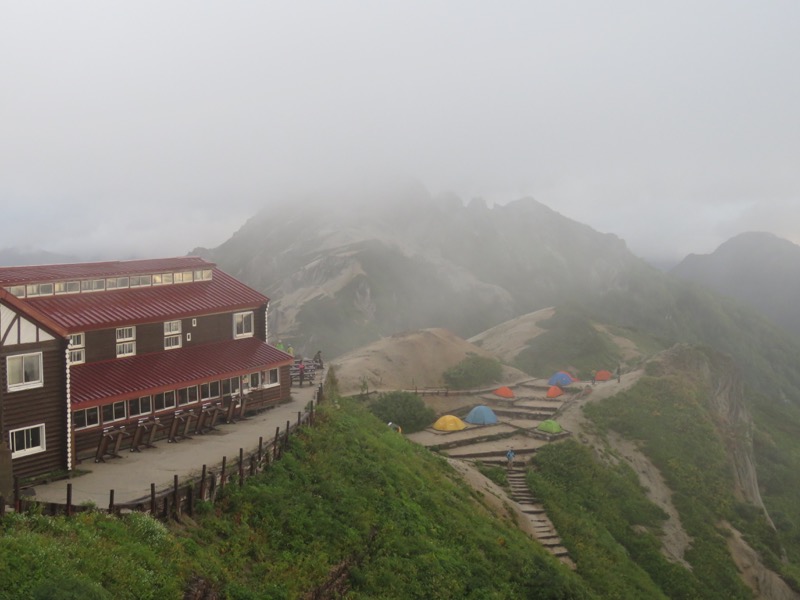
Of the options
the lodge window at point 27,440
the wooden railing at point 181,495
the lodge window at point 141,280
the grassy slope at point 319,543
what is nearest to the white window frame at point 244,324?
the lodge window at point 141,280

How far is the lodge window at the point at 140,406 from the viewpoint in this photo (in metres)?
31.6

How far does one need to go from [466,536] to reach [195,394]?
1633 cm

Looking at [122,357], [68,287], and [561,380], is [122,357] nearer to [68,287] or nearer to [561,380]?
[68,287]

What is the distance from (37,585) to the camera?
1306 centimetres

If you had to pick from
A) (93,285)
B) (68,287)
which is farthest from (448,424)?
(68,287)

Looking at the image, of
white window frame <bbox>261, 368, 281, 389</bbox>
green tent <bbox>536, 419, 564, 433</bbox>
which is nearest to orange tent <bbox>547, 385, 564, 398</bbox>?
green tent <bbox>536, 419, 564, 433</bbox>

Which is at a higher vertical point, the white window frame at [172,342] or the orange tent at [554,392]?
the white window frame at [172,342]

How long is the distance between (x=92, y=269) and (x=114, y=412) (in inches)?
368

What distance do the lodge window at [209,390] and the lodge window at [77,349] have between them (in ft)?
20.4

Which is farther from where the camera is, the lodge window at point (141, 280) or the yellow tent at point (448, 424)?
the yellow tent at point (448, 424)

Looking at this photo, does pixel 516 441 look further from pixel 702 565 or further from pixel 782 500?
pixel 782 500

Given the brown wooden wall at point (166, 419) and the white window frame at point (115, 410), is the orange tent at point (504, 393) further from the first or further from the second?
the white window frame at point (115, 410)

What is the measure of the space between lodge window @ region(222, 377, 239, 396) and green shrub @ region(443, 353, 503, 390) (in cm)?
3470

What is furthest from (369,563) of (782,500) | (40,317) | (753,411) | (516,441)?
(753,411)
